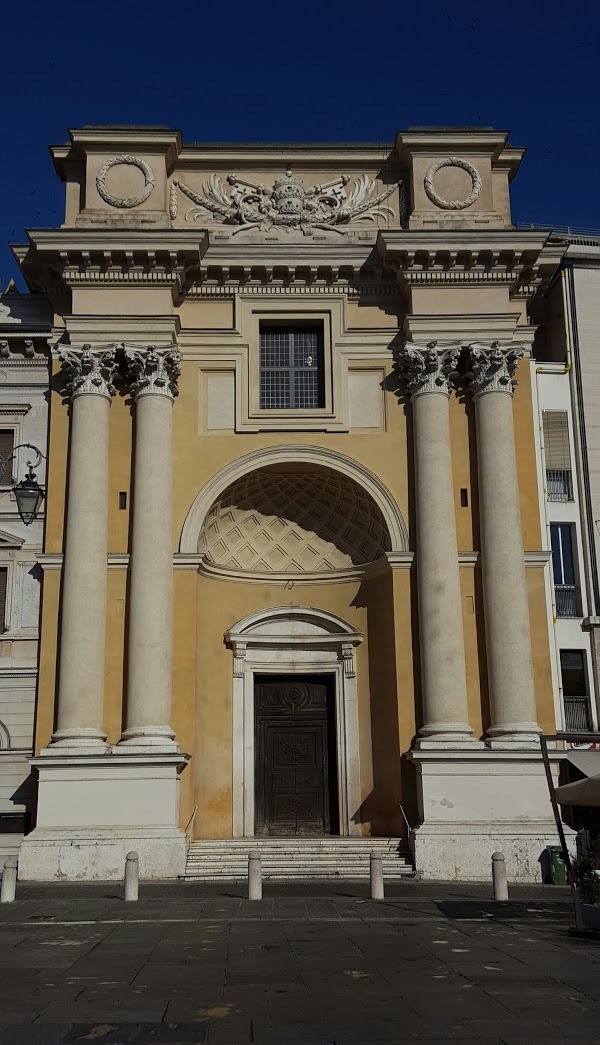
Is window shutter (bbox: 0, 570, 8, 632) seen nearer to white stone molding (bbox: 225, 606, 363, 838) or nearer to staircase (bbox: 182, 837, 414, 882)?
white stone molding (bbox: 225, 606, 363, 838)

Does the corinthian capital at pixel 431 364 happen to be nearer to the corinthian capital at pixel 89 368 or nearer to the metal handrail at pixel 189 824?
the corinthian capital at pixel 89 368

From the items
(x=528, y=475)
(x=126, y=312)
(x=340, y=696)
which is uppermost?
(x=126, y=312)

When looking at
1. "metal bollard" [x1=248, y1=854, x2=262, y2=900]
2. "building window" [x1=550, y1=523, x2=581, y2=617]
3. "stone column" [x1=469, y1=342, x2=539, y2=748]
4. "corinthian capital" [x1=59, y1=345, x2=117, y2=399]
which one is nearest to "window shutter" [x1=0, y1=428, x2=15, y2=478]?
"corinthian capital" [x1=59, y1=345, x2=117, y2=399]

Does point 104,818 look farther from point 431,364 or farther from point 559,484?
point 559,484

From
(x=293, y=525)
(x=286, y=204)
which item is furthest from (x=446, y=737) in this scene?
(x=286, y=204)

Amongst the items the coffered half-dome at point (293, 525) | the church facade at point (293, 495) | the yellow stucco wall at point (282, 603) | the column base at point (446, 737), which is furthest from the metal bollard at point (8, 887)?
the coffered half-dome at point (293, 525)

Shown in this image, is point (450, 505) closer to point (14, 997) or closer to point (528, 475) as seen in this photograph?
point (528, 475)

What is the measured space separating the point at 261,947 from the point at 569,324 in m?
20.7

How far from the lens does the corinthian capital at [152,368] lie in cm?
2356

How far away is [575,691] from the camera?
2642cm

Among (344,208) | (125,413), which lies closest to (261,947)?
(125,413)

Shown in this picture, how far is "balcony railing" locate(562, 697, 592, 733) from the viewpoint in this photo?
86.2 ft

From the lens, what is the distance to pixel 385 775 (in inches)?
939

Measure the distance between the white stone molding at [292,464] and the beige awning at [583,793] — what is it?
951cm
